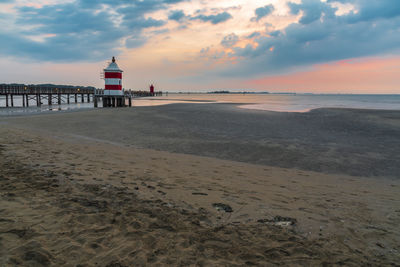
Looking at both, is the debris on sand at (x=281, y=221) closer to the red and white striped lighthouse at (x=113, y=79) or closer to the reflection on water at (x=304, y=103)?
the reflection on water at (x=304, y=103)

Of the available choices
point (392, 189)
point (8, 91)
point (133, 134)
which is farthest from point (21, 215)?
point (8, 91)

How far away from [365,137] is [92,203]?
12938mm

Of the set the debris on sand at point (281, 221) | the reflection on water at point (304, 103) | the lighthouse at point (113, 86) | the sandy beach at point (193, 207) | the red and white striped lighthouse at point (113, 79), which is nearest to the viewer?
the sandy beach at point (193, 207)

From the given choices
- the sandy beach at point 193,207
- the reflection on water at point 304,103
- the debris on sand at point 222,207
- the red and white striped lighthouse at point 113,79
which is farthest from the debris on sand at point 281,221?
the red and white striped lighthouse at point 113,79

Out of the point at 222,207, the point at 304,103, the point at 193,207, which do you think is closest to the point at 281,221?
the point at 222,207

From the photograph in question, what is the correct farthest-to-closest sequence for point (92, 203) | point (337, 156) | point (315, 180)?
point (337, 156)
point (315, 180)
point (92, 203)

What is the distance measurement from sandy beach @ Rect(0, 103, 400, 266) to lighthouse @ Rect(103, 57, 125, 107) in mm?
23551

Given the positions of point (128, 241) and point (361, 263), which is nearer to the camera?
point (361, 263)

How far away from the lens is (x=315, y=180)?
20.7ft

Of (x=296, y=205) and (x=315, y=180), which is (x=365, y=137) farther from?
(x=296, y=205)

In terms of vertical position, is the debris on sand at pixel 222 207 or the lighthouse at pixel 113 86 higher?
the lighthouse at pixel 113 86

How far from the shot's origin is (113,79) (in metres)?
A: 31.3

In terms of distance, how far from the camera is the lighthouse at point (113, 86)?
3036cm

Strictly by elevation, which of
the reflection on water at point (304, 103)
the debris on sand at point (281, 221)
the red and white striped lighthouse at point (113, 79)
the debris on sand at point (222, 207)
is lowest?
the debris on sand at point (281, 221)
